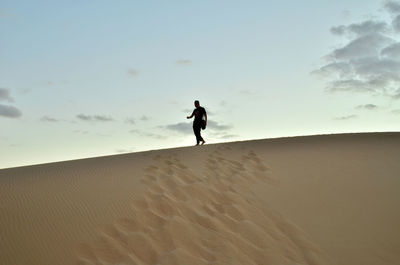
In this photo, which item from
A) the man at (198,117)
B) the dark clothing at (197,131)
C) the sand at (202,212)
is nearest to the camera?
the sand at (202,212)

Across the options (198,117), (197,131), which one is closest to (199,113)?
(198,117)

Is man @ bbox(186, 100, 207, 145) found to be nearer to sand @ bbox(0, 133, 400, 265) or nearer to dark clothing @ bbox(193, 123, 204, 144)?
dark clothing @ bbox(193, 123, 204, 144)

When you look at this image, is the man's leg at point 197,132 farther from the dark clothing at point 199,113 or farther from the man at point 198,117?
the dark clothing at point 199,113

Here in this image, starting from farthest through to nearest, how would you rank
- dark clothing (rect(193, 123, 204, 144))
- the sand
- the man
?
1. dark clothing (rect(193, 123, 204, 144))
2. the man
3. the sand

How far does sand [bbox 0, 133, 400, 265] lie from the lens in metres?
4.10

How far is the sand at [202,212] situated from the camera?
4102mm

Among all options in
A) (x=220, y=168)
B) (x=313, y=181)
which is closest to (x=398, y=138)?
(x=313, y=181)

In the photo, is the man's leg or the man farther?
the man's leg

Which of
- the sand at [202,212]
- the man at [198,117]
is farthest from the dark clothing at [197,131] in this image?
the sand at [202,212]

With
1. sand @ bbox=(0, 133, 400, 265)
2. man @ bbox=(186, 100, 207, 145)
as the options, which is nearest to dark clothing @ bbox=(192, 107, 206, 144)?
man @ bbox=(186, 100, 207, 145)

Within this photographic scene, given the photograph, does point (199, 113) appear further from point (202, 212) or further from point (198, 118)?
point (202, 212)

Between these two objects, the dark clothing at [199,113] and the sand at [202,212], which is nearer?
the sand at [202,212]

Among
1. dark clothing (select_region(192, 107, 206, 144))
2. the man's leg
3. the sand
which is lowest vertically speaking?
the sand

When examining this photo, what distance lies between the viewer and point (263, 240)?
4730mm
